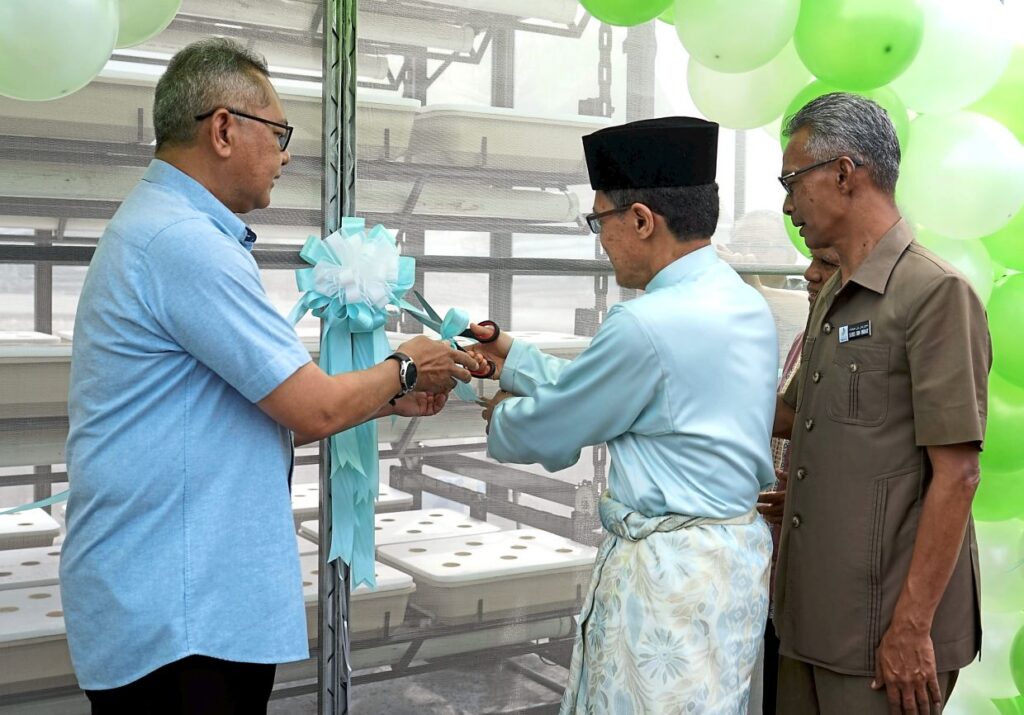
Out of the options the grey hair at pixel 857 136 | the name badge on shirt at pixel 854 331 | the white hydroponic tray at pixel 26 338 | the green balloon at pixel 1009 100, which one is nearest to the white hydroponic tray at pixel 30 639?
the white hydroponic tray at pixel 26 338

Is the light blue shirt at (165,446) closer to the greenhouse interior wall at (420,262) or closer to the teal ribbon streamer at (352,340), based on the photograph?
the teal ribbon streamer at (352,340)

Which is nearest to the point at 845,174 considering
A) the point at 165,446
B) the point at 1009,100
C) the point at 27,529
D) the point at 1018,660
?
the point at 1009,100

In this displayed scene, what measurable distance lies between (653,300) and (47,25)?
97 centimetres

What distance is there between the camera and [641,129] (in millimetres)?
1647

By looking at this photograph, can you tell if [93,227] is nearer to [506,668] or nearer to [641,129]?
[641,129]

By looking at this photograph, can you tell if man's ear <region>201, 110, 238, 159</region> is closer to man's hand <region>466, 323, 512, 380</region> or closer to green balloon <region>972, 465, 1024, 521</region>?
man's hand <region>466, 323, 512, 380</region>

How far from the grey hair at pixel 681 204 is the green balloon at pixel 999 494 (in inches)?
46.6

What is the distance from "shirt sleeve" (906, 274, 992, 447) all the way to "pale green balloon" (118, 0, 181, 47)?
1.34 metres

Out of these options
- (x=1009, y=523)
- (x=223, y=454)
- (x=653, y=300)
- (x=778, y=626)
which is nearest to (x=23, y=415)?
(x=223, y=454)

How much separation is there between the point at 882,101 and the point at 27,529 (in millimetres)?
1974

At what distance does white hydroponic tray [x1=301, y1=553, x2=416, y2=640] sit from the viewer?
2.19 m

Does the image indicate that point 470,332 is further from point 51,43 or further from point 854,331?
point 51,43

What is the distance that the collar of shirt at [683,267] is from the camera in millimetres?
1651

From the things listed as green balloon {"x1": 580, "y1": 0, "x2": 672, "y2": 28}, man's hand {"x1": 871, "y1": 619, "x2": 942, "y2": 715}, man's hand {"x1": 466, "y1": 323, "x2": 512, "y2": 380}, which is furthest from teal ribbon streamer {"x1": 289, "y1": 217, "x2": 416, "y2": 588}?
man's hand {"x1": 871, "y1": 619, "x2": 942, "y2": 715}
